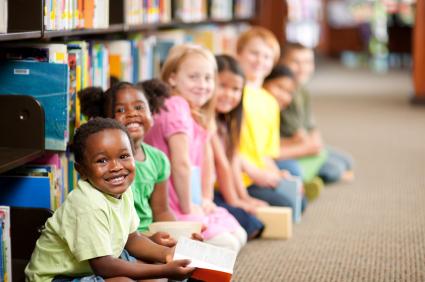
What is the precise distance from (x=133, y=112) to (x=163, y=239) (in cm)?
43

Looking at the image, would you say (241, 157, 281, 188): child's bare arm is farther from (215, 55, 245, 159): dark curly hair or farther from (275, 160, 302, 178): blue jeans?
(275, 160, 302, 178): blue jeans

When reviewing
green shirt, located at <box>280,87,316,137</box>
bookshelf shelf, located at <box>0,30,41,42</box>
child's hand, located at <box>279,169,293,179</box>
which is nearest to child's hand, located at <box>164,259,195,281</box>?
bookshelf shelf, located at <box>0,30,41,42</box>

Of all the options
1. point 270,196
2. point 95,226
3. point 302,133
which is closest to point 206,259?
point 95,226

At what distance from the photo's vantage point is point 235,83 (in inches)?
131

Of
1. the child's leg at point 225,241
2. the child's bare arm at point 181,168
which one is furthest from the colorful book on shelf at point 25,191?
the child's leg at point 225,241

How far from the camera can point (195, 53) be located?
3107 millimetres

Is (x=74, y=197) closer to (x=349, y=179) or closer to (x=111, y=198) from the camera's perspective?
(x=111, y=198)

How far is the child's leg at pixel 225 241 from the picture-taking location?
289 cm

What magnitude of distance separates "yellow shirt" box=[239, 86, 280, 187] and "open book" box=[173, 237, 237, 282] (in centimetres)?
134

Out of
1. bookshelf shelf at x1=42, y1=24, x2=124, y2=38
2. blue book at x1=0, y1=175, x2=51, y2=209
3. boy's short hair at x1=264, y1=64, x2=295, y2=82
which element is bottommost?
blue book at x1=0, y1=175, x2=51, y2=209

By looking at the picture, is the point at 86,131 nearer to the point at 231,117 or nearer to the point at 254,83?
the point at 231,117

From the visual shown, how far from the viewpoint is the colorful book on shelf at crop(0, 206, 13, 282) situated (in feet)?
7.29

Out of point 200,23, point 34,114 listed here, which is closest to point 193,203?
point 34,114

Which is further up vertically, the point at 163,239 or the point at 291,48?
the point at 291,48
